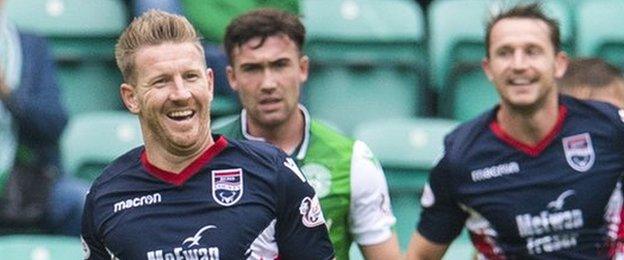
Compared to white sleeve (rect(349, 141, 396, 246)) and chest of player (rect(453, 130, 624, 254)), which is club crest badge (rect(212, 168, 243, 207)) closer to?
white sleeve (rect(349, 141, 396, 246))

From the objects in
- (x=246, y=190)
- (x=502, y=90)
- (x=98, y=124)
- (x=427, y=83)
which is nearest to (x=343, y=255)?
(x=502, y=90)

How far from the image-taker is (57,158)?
608 cm

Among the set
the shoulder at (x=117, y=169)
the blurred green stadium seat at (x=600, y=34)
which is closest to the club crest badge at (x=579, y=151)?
the shoulder at (x=117, y=169)

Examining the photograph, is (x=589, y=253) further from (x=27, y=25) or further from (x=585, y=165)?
(x=27, y=25)

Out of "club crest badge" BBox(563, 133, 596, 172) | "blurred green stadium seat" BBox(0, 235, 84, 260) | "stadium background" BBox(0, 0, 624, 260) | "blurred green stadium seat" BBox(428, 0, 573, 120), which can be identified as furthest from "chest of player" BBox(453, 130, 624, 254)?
"blurred green stadium seat" BBox(428, 0, 573, 120)

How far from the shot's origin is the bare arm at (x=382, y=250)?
5258 mm

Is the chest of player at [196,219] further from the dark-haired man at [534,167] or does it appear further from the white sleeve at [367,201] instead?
the dark-haired man at [534,167]

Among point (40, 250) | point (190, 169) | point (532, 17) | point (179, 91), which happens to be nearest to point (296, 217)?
point (190, 169)

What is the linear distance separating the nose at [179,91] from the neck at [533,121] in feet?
5.20

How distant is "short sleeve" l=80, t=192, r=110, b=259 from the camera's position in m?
4.18

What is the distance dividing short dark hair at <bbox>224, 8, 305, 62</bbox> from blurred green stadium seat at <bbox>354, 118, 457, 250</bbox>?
1.25 m

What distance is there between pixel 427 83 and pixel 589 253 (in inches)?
89.1

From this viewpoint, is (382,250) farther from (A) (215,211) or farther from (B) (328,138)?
(A) (215,211)

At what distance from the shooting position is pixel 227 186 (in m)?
4.09
